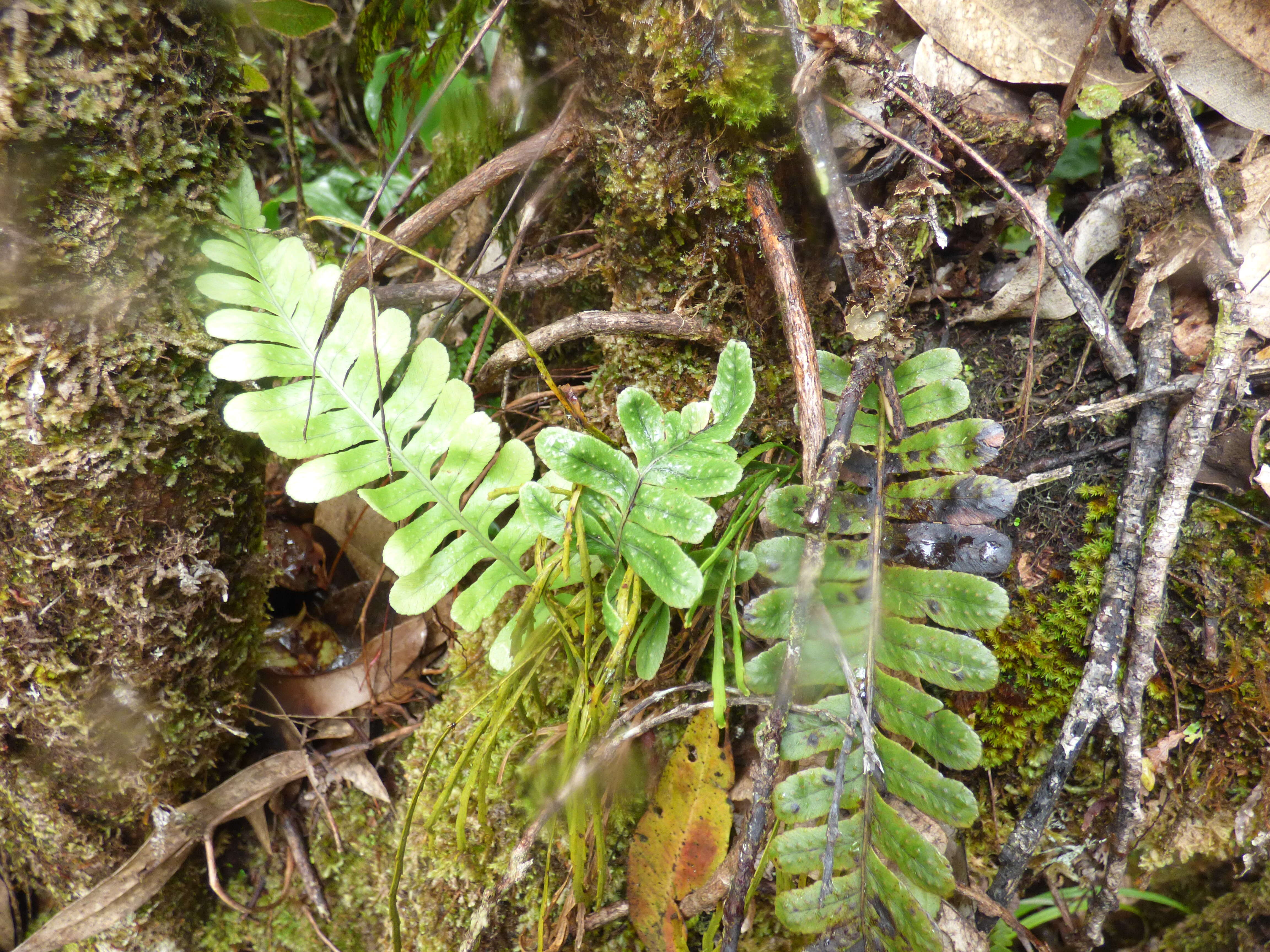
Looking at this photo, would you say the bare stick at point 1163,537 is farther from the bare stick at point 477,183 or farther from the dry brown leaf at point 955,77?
the bare stick at point 477,183

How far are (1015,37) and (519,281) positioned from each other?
3.60 feet

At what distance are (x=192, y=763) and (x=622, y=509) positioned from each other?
47.5 inches

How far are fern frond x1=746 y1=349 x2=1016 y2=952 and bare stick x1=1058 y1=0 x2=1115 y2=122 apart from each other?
566 millimetres

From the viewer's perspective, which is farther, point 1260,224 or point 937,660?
point 1260,224

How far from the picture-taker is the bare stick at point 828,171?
1203 mm

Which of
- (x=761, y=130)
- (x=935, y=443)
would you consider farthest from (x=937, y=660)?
(x=761, y=130)

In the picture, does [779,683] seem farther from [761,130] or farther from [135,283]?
[135,283]

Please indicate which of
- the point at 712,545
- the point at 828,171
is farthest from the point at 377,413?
the point at 828,171

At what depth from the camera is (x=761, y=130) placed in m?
1.30

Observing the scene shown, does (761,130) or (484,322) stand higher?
(761,130)

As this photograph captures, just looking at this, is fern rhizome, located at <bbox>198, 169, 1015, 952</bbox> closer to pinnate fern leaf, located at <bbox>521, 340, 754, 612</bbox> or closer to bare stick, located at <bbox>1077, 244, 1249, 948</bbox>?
pinnate fern leaf, located at <bbox>521, 340, 754, 612</bbox>

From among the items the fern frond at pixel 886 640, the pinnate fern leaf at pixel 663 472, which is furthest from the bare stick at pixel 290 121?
the fern frond at pixel 886 640

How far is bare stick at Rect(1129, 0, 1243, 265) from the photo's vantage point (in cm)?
120

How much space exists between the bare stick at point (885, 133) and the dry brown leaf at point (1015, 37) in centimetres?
23
